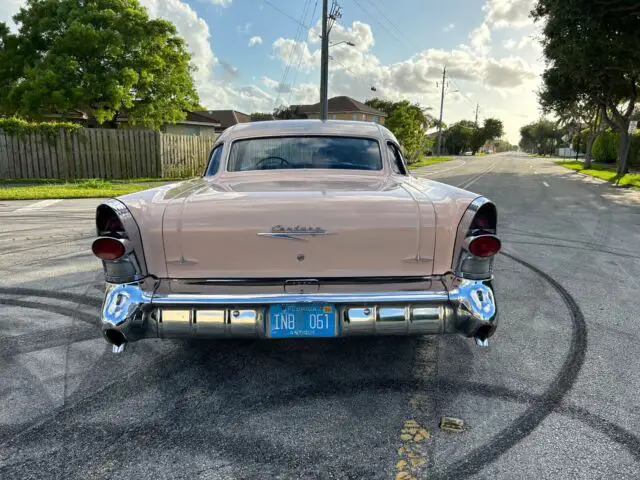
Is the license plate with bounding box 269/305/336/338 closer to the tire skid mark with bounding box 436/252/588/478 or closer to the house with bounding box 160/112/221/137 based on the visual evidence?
the tire skid mark with bounding box 436/252/588/478

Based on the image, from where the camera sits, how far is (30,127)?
16453 mm

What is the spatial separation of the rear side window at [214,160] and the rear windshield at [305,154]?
0.49 feet

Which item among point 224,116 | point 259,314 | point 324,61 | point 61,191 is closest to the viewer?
point 259,314

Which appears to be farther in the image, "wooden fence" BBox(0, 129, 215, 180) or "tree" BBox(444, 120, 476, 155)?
"tree" BBox(444, 120, 476, 155)

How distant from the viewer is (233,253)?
2.57 metres

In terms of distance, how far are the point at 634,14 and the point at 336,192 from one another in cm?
1497

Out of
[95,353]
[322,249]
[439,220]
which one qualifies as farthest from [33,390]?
[439,220]

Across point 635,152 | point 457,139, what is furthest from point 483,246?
point 457,139

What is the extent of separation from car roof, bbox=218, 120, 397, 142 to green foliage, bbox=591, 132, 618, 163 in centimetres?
3964

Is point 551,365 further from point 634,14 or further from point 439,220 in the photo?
point 634,14

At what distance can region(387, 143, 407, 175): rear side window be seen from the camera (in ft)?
13.1

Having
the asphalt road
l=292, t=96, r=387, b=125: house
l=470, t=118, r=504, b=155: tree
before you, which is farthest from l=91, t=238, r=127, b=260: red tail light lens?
l=470, t=118, r=504, b=155: tree

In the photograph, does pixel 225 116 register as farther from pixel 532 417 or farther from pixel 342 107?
pixel 532 417

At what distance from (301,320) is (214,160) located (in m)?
2.16
